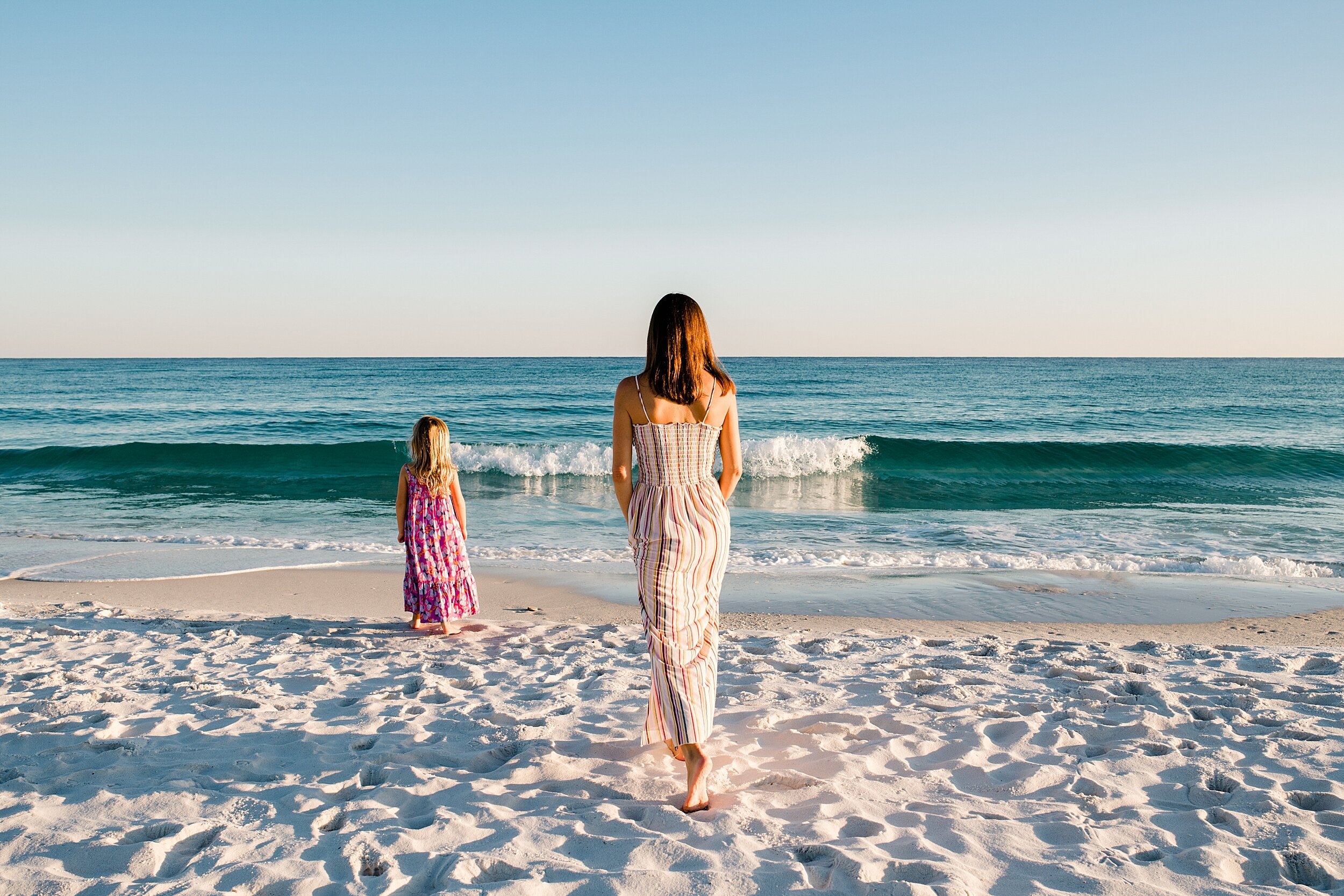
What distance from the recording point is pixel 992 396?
35.9 metres

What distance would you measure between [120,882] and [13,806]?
0.82 m

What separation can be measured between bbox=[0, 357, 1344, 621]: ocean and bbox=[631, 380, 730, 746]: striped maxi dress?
3478 millimetres

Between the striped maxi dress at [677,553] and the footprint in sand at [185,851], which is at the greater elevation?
the striped maxi dress at [677,553]

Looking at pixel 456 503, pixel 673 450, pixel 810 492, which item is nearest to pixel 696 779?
pixel 673 450

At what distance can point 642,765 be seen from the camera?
11.0 feet

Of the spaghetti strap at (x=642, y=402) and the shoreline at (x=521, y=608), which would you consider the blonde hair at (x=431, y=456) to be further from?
the spaghetti strap at (x=642, y=402)

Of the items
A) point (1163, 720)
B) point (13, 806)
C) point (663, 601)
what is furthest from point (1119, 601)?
point (13, 806)

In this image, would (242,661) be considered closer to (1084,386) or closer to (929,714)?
(929,714)

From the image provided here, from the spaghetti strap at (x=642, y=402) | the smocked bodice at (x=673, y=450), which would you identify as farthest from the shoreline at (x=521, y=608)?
the spaghetti strap at (x=642, y=402)

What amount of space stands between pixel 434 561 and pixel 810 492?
10.2 metres

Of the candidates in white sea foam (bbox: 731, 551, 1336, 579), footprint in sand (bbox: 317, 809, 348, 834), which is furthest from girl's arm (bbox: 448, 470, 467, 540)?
white sea foam (bbox: 731, 551, 1336, 579)

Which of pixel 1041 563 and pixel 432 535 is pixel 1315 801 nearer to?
pixel 432 535

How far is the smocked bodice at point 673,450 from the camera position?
3072mm

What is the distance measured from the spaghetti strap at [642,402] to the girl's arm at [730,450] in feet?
0.97
